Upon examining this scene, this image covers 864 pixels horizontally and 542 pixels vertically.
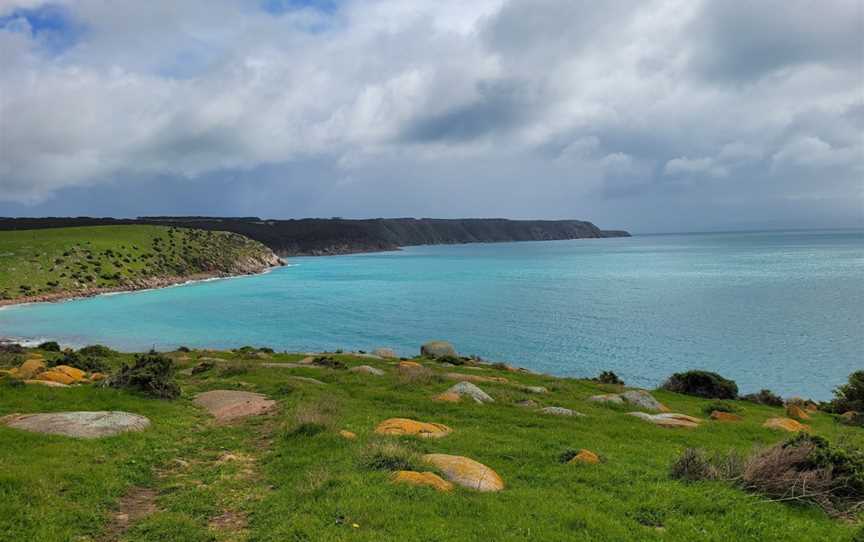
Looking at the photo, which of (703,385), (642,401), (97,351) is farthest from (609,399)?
(97,351)

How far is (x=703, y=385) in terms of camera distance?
3309 cm

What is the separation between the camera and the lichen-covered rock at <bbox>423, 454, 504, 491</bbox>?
33.1 ft

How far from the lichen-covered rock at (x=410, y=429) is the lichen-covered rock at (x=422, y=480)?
3591 millimetres

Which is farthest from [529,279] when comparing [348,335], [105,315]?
[105,315]

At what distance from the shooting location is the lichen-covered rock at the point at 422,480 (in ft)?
31.8

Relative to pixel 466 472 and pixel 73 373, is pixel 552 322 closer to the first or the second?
pixel 73 373

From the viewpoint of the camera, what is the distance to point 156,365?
20.5 metres

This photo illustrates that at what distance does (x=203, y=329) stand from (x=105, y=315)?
798 inches

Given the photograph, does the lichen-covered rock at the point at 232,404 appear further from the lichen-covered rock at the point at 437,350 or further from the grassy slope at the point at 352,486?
the lichen-covered rock at the point at 437,350

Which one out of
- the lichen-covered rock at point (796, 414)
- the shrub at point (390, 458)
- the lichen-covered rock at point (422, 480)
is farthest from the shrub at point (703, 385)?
the lichen-covered rock at point (422, 480)

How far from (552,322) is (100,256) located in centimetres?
10506

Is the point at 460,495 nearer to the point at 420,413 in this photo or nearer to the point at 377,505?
the point at 377,505

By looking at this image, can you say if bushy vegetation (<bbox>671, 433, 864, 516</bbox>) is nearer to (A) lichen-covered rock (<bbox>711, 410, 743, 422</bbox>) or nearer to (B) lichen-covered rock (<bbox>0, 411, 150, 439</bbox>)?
(A) lichen-covered rock (<bbox>711, 410, 743, 422</bbox>)

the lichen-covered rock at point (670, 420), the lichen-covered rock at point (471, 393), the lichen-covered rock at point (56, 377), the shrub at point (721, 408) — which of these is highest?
the lichen-covered rock at point (56, 377)
